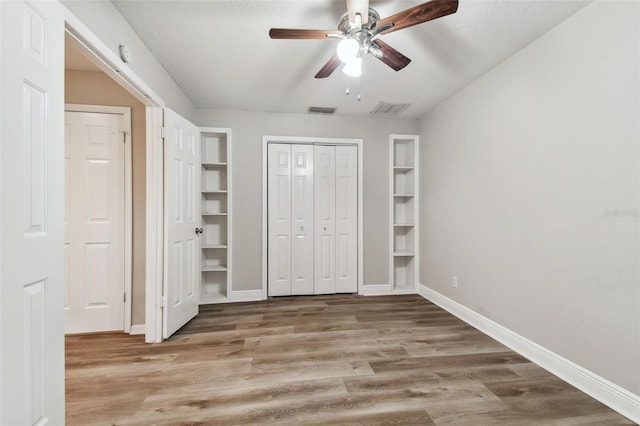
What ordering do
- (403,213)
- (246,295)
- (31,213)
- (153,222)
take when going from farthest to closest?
(403,213) → (246,295) → (153,222) → (31,213)

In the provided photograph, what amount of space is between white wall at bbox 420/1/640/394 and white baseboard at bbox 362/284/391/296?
1065mm

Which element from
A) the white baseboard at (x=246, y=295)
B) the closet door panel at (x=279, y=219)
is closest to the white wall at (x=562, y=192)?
the closet door panel at (x=279, y=219)

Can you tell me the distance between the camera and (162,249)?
2.33m

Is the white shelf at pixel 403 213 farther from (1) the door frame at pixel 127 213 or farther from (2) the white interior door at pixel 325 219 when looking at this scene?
(1) the door frame at pixel 127 213

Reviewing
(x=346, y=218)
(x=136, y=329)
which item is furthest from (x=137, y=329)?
(x=346, y=218)

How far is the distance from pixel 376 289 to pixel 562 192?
2379 mm

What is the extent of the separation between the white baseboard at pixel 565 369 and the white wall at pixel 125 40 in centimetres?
373

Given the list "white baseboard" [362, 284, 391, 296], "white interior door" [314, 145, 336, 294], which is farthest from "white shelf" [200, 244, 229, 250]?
"white baseboard" [362, 284, 391, 296]

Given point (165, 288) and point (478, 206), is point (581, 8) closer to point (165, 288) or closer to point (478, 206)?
point (478, 206)

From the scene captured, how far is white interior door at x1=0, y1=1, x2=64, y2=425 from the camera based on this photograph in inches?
34.6

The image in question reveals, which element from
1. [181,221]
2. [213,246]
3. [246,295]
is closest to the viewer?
[181,221]

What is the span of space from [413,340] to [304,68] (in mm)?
2752

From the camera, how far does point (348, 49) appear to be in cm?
157

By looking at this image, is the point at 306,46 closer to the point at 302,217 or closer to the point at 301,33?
the point at 301,33
